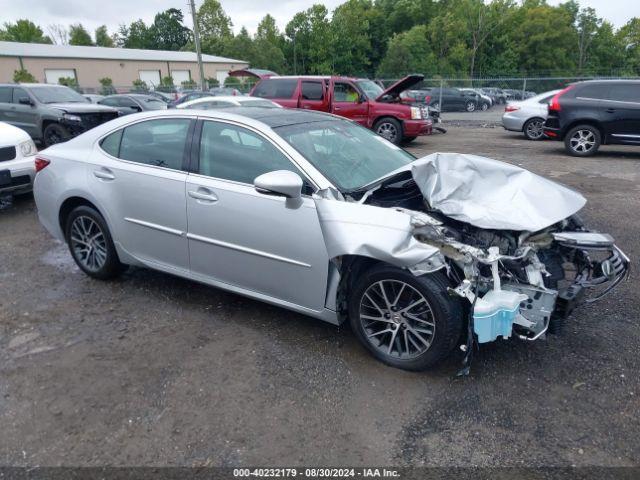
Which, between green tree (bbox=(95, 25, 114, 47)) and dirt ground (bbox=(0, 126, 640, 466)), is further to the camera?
green tree (bbox=(95, 25, 114, 47))

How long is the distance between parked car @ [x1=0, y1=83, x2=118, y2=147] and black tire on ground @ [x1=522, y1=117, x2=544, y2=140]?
11509mm

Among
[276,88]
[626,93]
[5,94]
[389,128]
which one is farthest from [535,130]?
[5,94]

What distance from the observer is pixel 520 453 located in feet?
8.14

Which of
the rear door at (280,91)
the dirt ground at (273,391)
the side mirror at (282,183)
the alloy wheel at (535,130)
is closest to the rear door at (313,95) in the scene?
the rear door at (280,91)

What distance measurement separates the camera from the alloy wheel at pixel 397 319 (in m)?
3.01

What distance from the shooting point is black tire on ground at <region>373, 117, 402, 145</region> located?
12805mm

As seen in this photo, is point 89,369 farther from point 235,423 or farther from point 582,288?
point 582,288

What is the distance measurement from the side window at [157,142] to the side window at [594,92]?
9962mm

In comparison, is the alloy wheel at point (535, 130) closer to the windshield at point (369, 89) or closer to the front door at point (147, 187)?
the windshield at point (369, 89)

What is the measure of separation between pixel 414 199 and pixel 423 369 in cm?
121

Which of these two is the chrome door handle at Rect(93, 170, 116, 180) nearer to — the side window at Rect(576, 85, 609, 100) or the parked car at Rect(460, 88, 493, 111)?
the side window at Rect(576, 85, 609, 100)

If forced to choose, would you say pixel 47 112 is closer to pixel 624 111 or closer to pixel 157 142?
pixel 157 142

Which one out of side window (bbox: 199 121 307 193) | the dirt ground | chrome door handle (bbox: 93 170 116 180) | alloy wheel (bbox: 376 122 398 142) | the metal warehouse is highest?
the metal warehouse

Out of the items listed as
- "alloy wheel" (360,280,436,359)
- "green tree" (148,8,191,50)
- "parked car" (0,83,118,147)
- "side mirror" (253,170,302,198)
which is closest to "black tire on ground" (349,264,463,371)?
"alloy wheel" (360,280,436,359)
